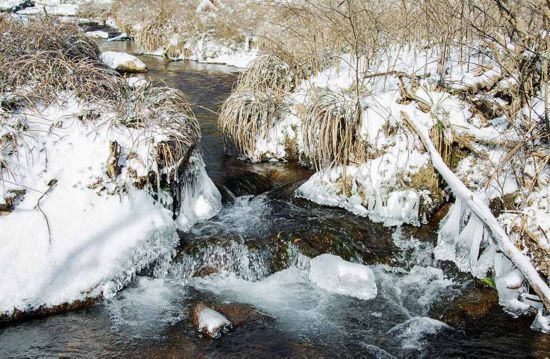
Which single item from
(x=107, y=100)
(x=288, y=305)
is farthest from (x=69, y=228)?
(x=288, y=305)

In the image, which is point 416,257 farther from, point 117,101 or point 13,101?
point 13,101

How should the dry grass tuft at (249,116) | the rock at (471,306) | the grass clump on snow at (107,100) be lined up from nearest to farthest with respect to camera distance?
the rock at (471,306), the grass clump on snow at (107,100), the dry grass tuft at (249,116)

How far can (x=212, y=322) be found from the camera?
3.42 metres

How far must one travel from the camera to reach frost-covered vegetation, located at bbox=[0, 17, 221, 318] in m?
3.67

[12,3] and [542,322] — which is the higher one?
[12,3]

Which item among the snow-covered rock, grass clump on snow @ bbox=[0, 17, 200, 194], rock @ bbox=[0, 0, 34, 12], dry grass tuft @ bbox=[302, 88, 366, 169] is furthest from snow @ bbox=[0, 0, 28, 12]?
dry grass tuft @ bbox=[302, 88, 366, 169]

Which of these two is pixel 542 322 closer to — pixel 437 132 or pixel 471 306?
pixel 471 306

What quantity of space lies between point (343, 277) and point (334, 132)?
1885 millimetres

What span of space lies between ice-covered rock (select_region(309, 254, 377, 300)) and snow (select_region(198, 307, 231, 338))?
1007mm

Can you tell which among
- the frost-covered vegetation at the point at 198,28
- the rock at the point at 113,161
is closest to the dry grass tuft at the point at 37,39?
the rock at the point at 113,161

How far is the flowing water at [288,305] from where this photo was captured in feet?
10.8

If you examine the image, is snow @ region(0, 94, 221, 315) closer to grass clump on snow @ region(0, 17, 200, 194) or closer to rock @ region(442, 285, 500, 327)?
grass clump on snow @ region(0, 17, 200, 194)

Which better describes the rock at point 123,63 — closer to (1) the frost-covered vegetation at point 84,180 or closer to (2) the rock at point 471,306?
(1) the frost-covered vegetation at point 84,180

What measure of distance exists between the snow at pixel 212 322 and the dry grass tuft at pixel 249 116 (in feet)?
11.1
